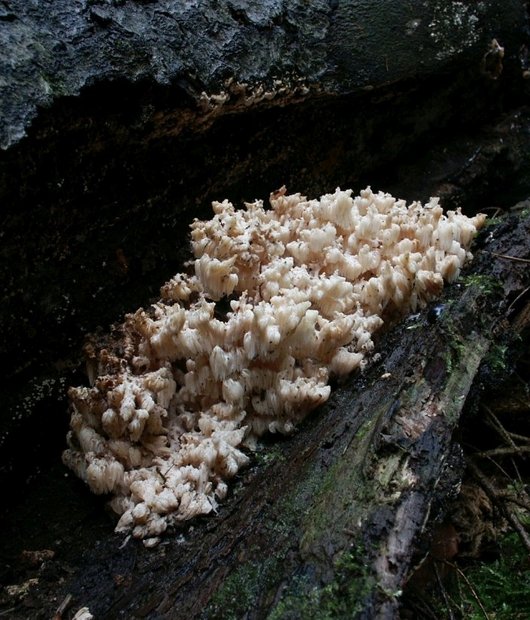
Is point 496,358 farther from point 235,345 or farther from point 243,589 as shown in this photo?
→ point 243,589

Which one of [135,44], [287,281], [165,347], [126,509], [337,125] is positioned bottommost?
[126,509]

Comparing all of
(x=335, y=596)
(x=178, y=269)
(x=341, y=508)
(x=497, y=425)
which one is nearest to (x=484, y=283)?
(x=497, y=425)

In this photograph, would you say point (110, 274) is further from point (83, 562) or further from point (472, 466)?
point (472, 466)

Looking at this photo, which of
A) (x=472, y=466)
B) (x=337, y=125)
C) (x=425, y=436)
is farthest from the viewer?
(x=337, y=125)

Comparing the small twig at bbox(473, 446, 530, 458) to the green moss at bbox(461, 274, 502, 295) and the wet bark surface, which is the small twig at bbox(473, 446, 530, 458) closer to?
the wet bark surface

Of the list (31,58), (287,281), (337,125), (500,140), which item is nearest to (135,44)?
(31,58)

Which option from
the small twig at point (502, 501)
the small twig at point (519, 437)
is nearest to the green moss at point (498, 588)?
the small twig at point (502, 501)

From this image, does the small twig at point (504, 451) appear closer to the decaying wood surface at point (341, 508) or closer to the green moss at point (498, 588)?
the green moss at point (498, 588)
